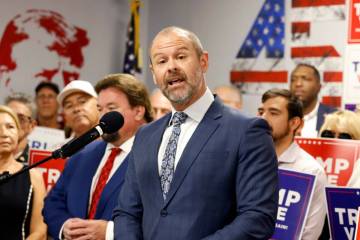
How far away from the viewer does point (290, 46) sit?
7840 millimetres

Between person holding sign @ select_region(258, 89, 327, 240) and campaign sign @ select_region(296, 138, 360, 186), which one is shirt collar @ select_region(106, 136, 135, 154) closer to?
person holding sign @ select_region(258, 89, 327, 240)

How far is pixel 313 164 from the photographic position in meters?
4.21

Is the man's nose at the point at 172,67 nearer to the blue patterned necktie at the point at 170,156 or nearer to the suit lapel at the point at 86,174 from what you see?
the blue patterned necktie at the point at 170,156

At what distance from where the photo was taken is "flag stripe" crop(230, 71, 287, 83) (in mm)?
7898

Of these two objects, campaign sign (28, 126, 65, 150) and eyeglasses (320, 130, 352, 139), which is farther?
campaign sign (28, 126, 65, 150)

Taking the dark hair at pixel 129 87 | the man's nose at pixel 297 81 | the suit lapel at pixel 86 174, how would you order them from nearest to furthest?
the suit lapel at pixel 86 174 < the dark hair at pixel 129 87 < the man's nose at pixel 297 81

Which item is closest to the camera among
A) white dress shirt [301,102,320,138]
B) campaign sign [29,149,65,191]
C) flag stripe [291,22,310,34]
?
campaign sign [29,149,65,191]

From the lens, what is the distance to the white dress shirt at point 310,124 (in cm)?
621

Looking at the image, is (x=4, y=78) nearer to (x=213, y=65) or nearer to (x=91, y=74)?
(x=91, y=74)

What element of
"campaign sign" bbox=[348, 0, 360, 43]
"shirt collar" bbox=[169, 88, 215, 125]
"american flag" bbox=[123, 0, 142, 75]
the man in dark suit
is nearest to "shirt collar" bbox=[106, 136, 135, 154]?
"shirt collar" bbox=[169, 88, 215, 125]

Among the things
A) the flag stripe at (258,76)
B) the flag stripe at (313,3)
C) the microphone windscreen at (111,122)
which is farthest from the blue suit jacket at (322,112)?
the microphone windscreen at (111,122)

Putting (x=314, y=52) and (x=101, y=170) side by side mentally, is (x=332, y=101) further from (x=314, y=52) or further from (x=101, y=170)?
(x=101, y=170)

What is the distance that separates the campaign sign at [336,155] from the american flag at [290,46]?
285 cm

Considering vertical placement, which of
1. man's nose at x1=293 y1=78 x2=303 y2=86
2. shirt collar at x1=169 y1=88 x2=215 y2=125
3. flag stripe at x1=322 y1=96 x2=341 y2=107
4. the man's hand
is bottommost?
the man's hand
